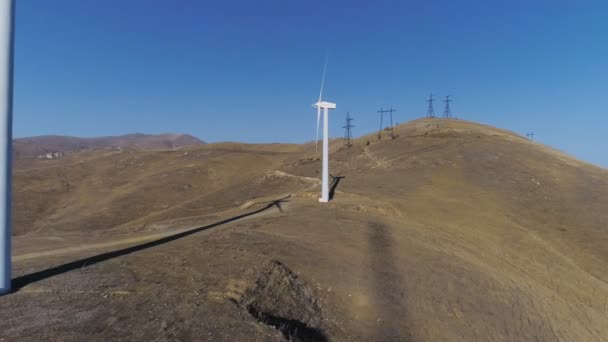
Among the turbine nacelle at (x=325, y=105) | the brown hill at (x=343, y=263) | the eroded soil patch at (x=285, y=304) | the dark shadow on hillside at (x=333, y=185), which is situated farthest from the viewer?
the dark shadow on hillside at (x=333, y=185)

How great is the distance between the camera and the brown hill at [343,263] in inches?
309

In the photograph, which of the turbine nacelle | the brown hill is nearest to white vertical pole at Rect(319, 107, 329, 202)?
the turbine nacelle

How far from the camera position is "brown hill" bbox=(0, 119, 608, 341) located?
7852mm

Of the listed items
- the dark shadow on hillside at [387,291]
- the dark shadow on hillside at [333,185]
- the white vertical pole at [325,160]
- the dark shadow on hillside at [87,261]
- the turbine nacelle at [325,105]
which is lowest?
the dark shadow on hillside at [387,291]

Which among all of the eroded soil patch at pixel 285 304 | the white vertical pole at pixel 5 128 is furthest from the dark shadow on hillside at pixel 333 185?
the white vertical pole at pixel 5 128

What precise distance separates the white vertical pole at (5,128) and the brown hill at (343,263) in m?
0.85

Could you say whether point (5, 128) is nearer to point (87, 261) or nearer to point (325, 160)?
point (87, 261)

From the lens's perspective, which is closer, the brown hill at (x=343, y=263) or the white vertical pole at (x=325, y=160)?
the brown hill at (x=343, y=263)

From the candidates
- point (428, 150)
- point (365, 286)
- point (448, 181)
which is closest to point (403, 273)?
point (365, 286)

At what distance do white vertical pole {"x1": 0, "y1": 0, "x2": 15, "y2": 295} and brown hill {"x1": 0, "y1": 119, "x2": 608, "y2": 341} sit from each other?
851 millimetres

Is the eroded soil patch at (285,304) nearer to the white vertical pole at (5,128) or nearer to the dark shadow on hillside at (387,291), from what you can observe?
the dark shadow on hillside at (387,291)

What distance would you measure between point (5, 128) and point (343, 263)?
956cm

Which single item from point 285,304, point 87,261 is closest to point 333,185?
point 87,261

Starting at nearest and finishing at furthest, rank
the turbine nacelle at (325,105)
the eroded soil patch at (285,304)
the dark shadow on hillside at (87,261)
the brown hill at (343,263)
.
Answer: the brown hill at (343,263), the eroded soil patch at (285,304), the dark shadow on hillside at (87,261), the turbine nacelle at (325,105)
